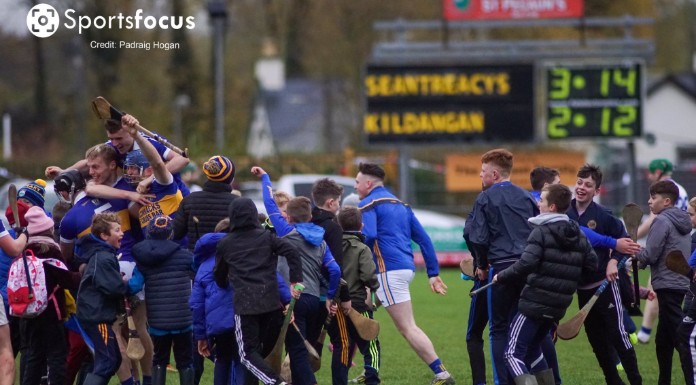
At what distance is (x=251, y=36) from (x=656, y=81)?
1931cm

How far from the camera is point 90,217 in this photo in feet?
28.8

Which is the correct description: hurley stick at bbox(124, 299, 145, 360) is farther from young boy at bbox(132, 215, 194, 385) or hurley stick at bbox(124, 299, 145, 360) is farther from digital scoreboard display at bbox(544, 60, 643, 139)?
digital scoreboard display at bbox(544, 60, 643, 139)

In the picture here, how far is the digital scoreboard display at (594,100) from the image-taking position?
21.3m

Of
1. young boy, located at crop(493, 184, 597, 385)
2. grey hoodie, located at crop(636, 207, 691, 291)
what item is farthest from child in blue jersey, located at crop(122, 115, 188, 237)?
grey hoodie, located at crop(636, 207, 691, 291)

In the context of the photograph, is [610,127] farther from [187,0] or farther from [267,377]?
[187,0]

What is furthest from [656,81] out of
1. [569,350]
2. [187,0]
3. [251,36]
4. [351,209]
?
[351,209]

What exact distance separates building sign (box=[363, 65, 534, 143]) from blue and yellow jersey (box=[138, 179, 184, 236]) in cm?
1259

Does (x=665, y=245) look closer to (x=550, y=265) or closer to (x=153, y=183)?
(x=550, y=265)

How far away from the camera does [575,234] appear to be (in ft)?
26.8

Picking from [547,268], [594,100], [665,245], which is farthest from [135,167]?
[594,100]

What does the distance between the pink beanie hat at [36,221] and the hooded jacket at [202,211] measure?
99 centimetres

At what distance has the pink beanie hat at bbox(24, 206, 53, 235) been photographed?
859 centimetres

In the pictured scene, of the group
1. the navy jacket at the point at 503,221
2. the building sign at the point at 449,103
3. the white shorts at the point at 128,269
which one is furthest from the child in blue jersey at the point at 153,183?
the building sign at the point at 449,103

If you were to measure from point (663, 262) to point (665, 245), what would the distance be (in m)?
0.15
